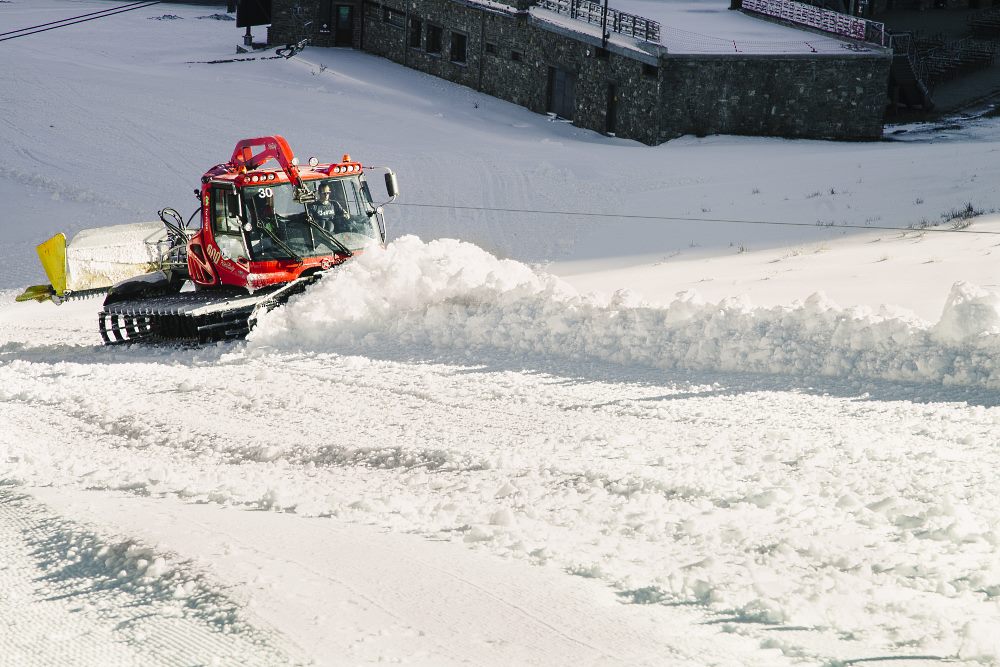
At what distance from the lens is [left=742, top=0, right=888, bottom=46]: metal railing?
2697 cm

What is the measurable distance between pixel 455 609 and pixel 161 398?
5408 mm

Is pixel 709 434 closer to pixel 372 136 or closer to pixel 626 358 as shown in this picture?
pixel 626 358

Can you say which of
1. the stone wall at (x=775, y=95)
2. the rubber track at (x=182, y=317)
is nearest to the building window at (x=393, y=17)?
the stone wall at (x=775, y=95)

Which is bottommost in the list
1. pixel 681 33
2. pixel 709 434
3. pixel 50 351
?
pixel 50 351

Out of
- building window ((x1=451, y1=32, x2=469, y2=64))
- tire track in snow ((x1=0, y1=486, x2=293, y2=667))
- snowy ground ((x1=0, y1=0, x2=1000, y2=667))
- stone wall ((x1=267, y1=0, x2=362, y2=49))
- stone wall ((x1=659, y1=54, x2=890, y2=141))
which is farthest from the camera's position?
stone wall ((x1=267, y1=0, x2=362, y2=49))

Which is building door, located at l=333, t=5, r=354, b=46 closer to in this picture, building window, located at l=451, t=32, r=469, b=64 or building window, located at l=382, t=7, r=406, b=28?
building window, located at l=382, t=7, r=406, b=28

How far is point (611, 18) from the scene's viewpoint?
28203 mm

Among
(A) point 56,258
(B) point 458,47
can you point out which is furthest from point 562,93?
(A) point 56,258

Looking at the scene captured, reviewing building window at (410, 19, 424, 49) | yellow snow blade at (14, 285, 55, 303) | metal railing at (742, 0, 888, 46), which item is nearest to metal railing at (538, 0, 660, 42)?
metal railing at (742, 0, 888, 46)

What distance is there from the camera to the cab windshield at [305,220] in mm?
13102

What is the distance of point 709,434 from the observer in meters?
7.98

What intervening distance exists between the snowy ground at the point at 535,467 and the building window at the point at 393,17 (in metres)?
18.2

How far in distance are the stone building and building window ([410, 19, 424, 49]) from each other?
5.26 feet

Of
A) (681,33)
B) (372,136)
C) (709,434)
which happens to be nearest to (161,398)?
(709,434)
